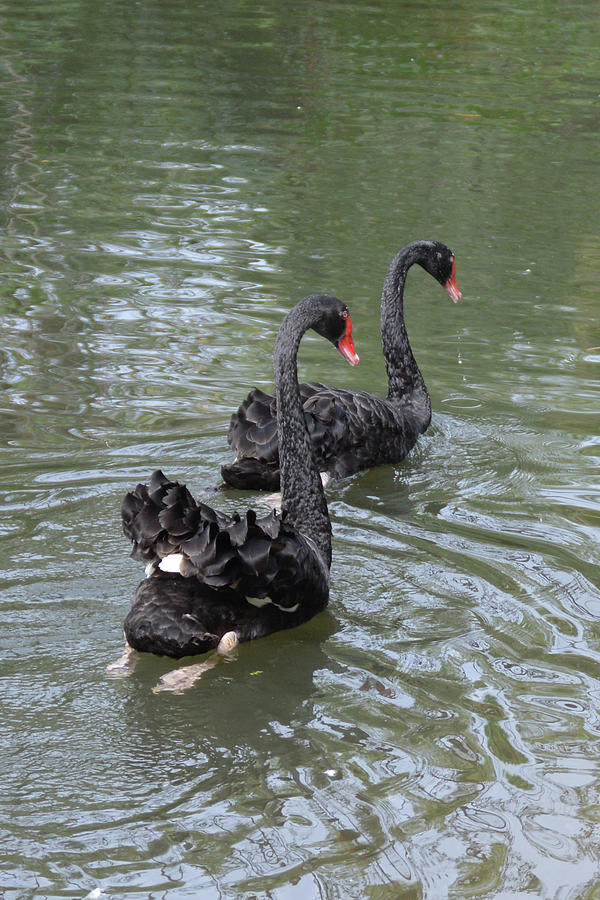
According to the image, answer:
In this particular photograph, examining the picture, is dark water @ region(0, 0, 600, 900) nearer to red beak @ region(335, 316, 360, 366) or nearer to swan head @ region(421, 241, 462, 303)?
swan head @ region(421, 241, 462, 303)

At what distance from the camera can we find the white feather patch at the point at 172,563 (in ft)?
13.1

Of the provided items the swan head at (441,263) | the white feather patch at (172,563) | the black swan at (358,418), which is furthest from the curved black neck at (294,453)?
the swan head at (441,263)

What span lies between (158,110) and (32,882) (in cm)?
1089

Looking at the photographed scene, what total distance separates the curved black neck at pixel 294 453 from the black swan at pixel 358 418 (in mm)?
703

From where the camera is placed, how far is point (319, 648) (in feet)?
14.2

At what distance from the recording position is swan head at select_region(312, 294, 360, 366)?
5.17 metres

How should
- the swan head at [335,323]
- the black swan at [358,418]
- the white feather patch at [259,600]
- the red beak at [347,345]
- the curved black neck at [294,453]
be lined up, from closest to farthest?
the white feather patch at [259,600], the curved black neck at [294,453], the swan head at [335,323], the red beak at [347,345], the black swan at [358,418]

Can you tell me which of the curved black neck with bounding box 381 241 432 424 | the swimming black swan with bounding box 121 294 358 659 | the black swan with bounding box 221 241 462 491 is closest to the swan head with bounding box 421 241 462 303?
the black swan with bounding box 221 241 462 491

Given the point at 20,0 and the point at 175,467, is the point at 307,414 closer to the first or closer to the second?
the point at 175,467

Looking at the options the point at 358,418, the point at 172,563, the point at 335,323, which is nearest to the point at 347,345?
the point at 335,323

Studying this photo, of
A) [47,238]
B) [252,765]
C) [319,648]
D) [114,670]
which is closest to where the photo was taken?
[252,765]

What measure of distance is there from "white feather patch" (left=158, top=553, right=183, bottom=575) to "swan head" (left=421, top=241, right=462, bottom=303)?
3620mm

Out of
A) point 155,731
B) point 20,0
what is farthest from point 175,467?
point 20,0

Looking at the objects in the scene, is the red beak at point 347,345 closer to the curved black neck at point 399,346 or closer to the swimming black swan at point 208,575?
the swimming black swan at point 208,575
